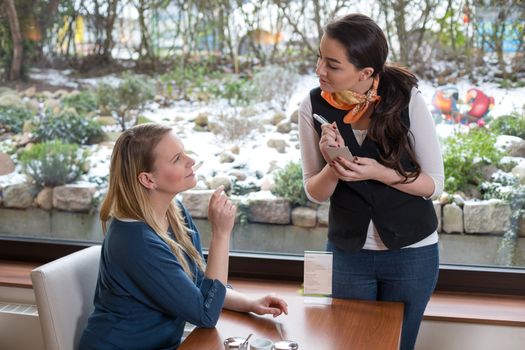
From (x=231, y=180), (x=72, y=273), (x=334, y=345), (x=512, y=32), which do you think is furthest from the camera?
(x=231, y=180)

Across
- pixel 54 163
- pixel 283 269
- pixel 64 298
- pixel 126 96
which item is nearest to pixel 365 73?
pixel 64 298

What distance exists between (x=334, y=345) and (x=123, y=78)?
2.03 metres

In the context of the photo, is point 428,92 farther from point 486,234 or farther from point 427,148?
point 427,148

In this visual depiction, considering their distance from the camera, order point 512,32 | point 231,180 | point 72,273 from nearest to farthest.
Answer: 1. point 72,273
2. point 512,32
3. point 231,180

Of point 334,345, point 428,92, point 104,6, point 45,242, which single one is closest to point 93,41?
point 104,6

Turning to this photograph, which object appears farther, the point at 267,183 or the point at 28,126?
the point at 28,126

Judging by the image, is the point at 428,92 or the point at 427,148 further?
the point at 428,92

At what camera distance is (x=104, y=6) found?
11.2 feet

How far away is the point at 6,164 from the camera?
11.6 feet

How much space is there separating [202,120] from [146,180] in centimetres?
140

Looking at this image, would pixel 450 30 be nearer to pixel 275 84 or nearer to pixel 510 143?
pixel 510 143

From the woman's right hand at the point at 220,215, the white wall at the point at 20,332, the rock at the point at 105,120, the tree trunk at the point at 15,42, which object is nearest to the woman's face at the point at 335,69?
the woman's right hand at the point at 220,215

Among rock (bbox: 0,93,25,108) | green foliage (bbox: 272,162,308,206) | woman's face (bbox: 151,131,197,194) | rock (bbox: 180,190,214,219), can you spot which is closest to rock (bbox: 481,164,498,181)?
green foliage (bbox: 272,162,308,206)

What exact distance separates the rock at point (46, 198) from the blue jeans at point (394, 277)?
1776 millimetres
